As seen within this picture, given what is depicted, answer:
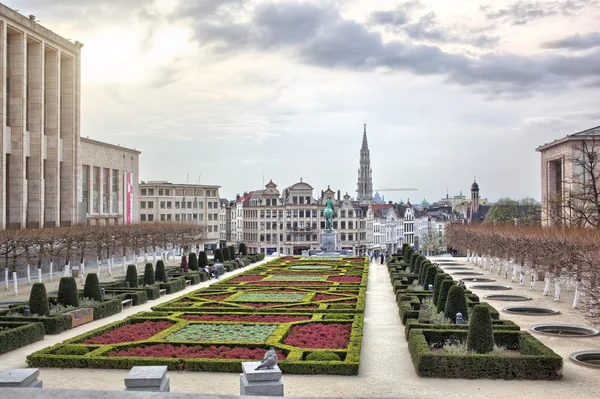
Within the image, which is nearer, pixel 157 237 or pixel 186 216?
pixel 157 237

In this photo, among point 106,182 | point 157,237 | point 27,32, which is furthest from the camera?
point 106,182

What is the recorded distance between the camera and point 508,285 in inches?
1812

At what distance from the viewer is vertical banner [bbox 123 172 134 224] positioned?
3226 inches

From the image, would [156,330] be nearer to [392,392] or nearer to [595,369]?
[392,392]

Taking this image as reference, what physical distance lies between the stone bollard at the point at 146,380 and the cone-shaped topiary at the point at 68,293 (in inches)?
686

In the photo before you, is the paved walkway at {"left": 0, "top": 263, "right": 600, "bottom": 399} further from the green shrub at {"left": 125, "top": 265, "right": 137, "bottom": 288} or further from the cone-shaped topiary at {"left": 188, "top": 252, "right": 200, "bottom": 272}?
the cone-shaped topiary at {"left": 188, "top": 252, "right": 200, "bottom": 272}

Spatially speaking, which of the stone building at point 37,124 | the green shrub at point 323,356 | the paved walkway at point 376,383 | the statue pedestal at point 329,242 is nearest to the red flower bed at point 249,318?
the paved walkway at point 376,383

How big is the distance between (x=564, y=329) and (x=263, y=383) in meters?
17.4

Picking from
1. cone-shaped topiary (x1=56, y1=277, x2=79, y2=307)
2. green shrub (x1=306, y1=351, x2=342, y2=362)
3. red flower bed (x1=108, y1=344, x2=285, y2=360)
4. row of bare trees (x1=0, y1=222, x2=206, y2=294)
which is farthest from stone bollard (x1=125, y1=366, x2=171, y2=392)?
row of bare trees (x1=0, y1=222, x2=206, y2=294)

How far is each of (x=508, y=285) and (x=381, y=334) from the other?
22949mm

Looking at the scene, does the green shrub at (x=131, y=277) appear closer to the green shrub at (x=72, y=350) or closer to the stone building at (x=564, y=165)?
the green shrub at (x=72, y=350)

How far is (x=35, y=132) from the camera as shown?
58969mm

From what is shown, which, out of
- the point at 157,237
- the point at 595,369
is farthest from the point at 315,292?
the point at 157,237

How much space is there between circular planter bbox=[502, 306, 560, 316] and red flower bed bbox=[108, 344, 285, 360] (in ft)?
51.4
